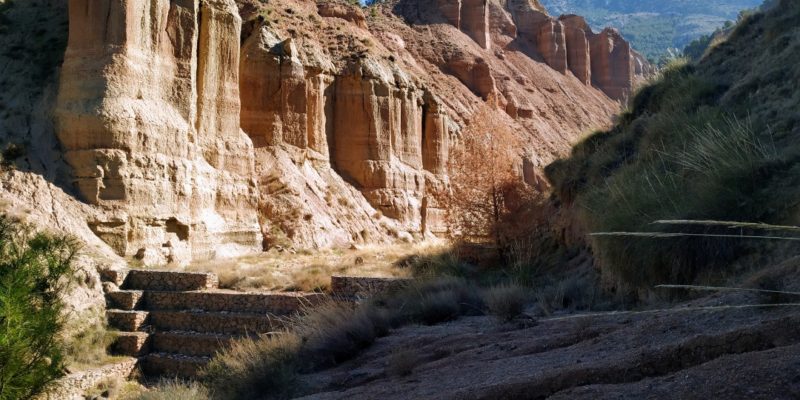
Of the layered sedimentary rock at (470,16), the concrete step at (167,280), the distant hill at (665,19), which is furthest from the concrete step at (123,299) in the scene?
the distant hill at (665,19)

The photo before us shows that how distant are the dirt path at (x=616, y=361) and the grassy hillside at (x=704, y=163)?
30.6 inches

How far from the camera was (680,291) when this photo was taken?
6320 mm

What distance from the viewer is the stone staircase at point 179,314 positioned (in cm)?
1777

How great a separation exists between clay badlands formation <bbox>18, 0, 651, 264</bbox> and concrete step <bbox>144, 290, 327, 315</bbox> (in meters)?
3.18

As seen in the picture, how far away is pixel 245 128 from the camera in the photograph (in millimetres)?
31766

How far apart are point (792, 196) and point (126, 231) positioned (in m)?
19.7

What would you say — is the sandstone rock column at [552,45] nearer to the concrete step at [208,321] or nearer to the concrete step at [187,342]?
the concrete step at [208,321]

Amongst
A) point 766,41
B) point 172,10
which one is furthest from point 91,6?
point 766,41

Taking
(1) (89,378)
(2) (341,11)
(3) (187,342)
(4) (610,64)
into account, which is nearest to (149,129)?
(3) (187,342)

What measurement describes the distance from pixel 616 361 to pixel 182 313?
16.7 metres

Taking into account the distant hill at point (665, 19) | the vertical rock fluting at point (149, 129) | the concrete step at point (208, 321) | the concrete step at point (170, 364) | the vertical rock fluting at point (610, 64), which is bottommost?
the concrete step at point (170, 364)

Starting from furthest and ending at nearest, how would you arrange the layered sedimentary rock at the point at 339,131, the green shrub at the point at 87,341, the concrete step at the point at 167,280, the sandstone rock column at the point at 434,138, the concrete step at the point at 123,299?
the sandstone rock column at the point at 434,138
the layered sedimentary rock at the point at 339,131
the concrete step at the point at 167,280
the concrete step at the point at 123,299
the green shrub at the point at 87,341

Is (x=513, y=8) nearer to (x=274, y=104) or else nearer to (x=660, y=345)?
(x=274, y=104)

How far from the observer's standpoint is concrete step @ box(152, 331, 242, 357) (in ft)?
58.1
